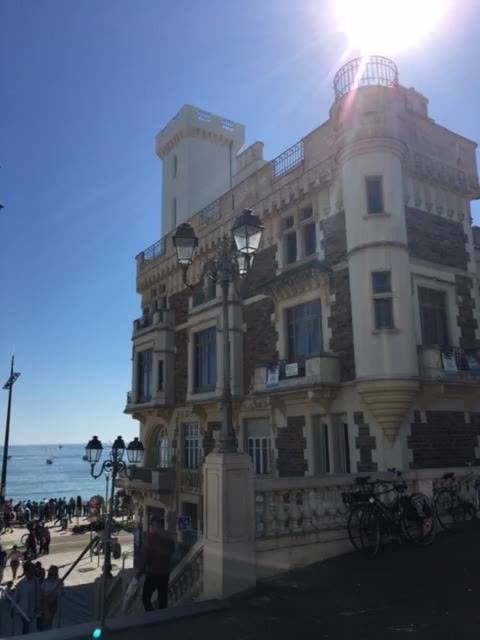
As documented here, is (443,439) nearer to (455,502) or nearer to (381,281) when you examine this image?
(455,502)

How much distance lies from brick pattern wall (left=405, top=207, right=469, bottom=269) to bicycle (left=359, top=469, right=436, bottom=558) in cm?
785

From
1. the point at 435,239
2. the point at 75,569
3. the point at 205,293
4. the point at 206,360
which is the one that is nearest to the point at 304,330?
the point at 435,239

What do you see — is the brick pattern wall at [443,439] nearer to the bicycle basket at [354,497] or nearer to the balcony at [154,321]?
the bicycle basket at [354,497]

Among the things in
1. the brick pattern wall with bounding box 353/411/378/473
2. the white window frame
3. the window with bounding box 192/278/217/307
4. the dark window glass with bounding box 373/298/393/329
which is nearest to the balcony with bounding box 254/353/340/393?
the brick pattern wall with bounding box 353/411/378/473

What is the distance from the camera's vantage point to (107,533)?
7.28 m

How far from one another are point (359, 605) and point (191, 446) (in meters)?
17.5

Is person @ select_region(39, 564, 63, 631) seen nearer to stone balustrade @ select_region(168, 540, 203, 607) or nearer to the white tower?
stone balustrade @ select_region(168, 540, 203, 607)

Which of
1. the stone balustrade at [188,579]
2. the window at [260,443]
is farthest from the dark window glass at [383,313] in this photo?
the stone balustrade at [188,579]

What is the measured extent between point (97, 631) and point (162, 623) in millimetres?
865

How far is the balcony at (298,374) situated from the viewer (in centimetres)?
1491

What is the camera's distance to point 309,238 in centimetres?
1783

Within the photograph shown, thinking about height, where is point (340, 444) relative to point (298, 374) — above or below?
below

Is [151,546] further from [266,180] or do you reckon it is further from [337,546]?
[266,180]

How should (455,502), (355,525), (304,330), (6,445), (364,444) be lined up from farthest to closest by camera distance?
(6,445), (304,330), (364,444), (455,502), (355,525)
